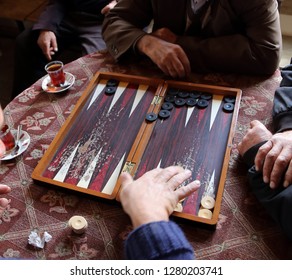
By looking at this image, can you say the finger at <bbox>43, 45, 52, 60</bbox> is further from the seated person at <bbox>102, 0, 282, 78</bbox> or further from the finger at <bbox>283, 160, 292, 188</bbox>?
the finger at <bbox>283, 160, 292, 188</bbox>

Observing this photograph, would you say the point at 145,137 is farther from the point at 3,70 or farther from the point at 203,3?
the point at 3,70

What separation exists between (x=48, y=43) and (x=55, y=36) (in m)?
0.11

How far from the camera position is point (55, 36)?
216cm

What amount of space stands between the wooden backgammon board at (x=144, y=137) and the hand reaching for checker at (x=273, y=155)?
0.27ft

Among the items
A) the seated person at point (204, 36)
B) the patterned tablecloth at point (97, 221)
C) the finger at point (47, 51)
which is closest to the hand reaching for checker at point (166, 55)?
the seated person at point (204, 36)

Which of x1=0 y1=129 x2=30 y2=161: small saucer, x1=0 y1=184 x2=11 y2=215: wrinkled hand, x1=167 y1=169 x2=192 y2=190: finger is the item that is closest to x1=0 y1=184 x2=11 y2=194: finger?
x1=0 y1=184 x2=11 y2=215: wrinkled hand

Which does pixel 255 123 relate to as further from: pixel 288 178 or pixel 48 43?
pixel 48 43

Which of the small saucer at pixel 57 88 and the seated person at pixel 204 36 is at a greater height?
the seated person at pixel 204 36

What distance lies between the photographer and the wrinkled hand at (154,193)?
0.86 m

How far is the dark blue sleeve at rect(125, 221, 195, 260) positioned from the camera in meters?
0.77

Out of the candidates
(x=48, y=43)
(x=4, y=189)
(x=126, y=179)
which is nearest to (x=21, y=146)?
(x=4, y=189)

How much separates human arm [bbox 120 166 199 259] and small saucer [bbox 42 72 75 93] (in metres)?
0.63

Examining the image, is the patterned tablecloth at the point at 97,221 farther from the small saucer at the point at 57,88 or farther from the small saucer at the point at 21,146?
the small saucer at the point at 57,88

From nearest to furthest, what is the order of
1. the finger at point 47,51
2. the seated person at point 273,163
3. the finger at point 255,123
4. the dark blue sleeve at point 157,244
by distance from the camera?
1. the dark blue sleeve at point 157,244
2. the seated person at point 273,163
3. the finger at point 255,123
4. the finger at point 47,51
